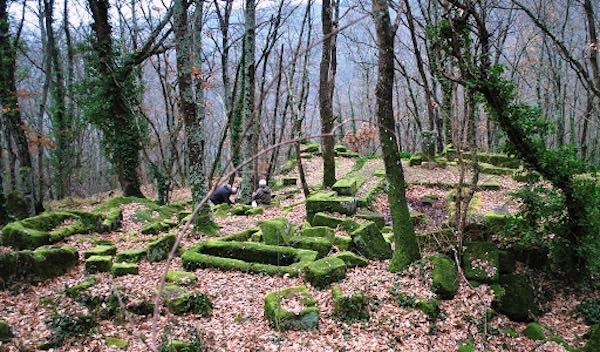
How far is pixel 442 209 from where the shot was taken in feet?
40.8

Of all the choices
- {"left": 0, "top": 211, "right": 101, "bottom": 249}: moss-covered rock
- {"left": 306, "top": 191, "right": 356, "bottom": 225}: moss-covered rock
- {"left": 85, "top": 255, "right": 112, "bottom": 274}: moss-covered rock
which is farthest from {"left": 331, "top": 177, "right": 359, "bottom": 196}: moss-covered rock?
{"left": 85, "top": 255, "right": 112, "bottom": 274}: moss-covered rock

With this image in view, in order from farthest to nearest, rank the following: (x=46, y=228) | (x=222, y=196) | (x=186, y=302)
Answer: (x=222, y=196) < (x=46, y=228) < (x=186, y=302)

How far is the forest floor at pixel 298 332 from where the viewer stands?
572 cm

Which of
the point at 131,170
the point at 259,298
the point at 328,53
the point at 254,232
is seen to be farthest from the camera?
the point at 131,170

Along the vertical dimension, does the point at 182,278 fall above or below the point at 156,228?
below

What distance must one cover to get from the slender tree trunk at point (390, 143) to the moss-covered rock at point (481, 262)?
3.04 feet

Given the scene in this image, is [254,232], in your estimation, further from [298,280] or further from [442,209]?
[442,209]

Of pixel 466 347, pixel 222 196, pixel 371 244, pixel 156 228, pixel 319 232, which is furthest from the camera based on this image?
pixel 222 196

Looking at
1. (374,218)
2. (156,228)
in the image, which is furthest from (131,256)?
(374,218)

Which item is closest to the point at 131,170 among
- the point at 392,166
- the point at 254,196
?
the point at 254,196

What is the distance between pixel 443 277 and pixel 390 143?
7.93 ft

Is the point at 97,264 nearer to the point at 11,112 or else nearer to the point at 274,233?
the point at 274,233

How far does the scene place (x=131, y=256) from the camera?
26.4 feet

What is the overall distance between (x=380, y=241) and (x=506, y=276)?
231 cm
